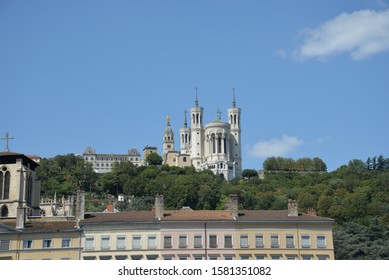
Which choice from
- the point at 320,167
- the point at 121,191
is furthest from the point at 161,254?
the point at 320,167

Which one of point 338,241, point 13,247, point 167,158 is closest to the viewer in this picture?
point 13,247

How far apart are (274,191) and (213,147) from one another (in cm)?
4543

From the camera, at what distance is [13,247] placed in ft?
118

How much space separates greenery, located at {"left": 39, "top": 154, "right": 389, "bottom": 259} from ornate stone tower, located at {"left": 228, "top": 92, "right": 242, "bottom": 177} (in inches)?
593

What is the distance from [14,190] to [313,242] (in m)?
24.4

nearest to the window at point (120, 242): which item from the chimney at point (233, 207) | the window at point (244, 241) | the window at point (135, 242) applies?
the window at point (135, 242)

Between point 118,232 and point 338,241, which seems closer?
point 118,232

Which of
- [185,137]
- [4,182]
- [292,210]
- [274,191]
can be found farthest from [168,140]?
[292,210]

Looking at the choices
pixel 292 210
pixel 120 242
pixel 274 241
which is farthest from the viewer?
pixel 292 210

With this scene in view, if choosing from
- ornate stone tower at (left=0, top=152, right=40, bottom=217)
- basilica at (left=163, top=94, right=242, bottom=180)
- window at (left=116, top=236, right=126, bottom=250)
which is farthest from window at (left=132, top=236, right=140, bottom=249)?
basilica at (left=163, top=94, right=242, bottom=180)

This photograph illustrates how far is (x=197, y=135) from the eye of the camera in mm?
143625

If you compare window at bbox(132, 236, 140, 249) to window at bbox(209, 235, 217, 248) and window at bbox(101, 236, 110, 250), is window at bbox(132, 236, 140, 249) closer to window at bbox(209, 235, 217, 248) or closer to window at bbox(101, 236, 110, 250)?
window at bbox(101, 236, 110, 250)

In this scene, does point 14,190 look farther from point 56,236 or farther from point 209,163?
point 209,163

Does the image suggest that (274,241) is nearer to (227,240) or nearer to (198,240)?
(227,240)
